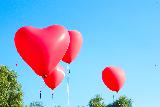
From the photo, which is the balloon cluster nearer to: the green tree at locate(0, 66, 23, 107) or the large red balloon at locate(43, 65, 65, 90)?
the large red balloon at locate(43, 65, 65, 90)

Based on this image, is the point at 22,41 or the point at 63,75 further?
the point at 63,75

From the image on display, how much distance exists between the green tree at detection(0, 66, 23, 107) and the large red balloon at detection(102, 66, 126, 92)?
2442 cm

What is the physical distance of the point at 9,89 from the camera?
4759cm

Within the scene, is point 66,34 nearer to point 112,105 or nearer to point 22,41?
point 22,41

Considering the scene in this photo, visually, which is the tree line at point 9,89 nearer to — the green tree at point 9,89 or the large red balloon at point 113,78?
the green tree at point 9,89

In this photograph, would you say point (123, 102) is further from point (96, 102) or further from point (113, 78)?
point (113, 78)

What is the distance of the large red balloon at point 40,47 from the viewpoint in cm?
1603

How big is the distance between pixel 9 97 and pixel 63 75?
27.8 meters

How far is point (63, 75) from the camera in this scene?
20.0 meters

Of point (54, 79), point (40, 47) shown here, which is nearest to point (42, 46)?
point (40, 47)

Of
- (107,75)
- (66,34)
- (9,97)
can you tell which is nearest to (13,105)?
(9,97)

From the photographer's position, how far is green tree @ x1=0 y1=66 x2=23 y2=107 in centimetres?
4576

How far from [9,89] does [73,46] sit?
29.4 m

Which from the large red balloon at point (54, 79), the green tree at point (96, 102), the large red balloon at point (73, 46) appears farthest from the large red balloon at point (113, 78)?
the green tree at point (96, 102)
